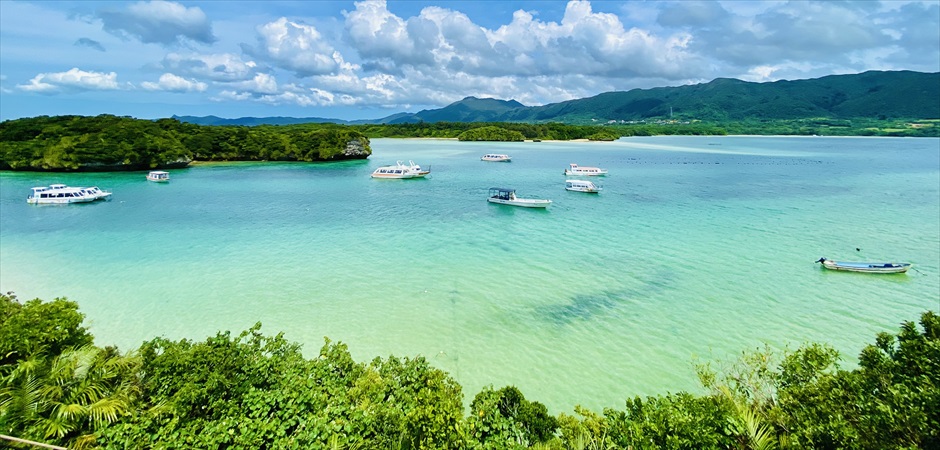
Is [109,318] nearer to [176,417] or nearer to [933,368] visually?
[176,417]

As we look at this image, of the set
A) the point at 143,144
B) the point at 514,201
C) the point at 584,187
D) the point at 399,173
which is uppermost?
the point at 143,144

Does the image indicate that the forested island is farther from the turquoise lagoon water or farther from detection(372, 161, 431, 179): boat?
detection(372, 161, 431, 179): boat

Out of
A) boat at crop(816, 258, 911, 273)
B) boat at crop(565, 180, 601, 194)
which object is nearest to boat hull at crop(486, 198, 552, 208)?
boat at crop(565, 180, 601, 194)

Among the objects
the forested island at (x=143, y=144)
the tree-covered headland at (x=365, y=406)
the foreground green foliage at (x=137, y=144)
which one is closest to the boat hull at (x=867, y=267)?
the tree-covered headland at (x=365, y=406)

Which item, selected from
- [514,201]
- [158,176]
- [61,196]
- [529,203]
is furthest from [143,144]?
[529,203]

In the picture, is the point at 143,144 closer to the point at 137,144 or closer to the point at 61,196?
the point at 137,144

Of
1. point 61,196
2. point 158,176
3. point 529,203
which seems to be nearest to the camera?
point 61,196

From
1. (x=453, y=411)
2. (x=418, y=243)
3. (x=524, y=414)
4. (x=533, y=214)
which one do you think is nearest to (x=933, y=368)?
(x=524, y=414)

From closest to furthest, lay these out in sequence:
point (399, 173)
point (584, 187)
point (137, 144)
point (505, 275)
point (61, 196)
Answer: point (505, 275)
point (61, 196)
point (584, 187)
point (399, 173)
point (137, 144)

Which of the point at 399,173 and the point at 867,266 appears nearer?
the point at 867,266
